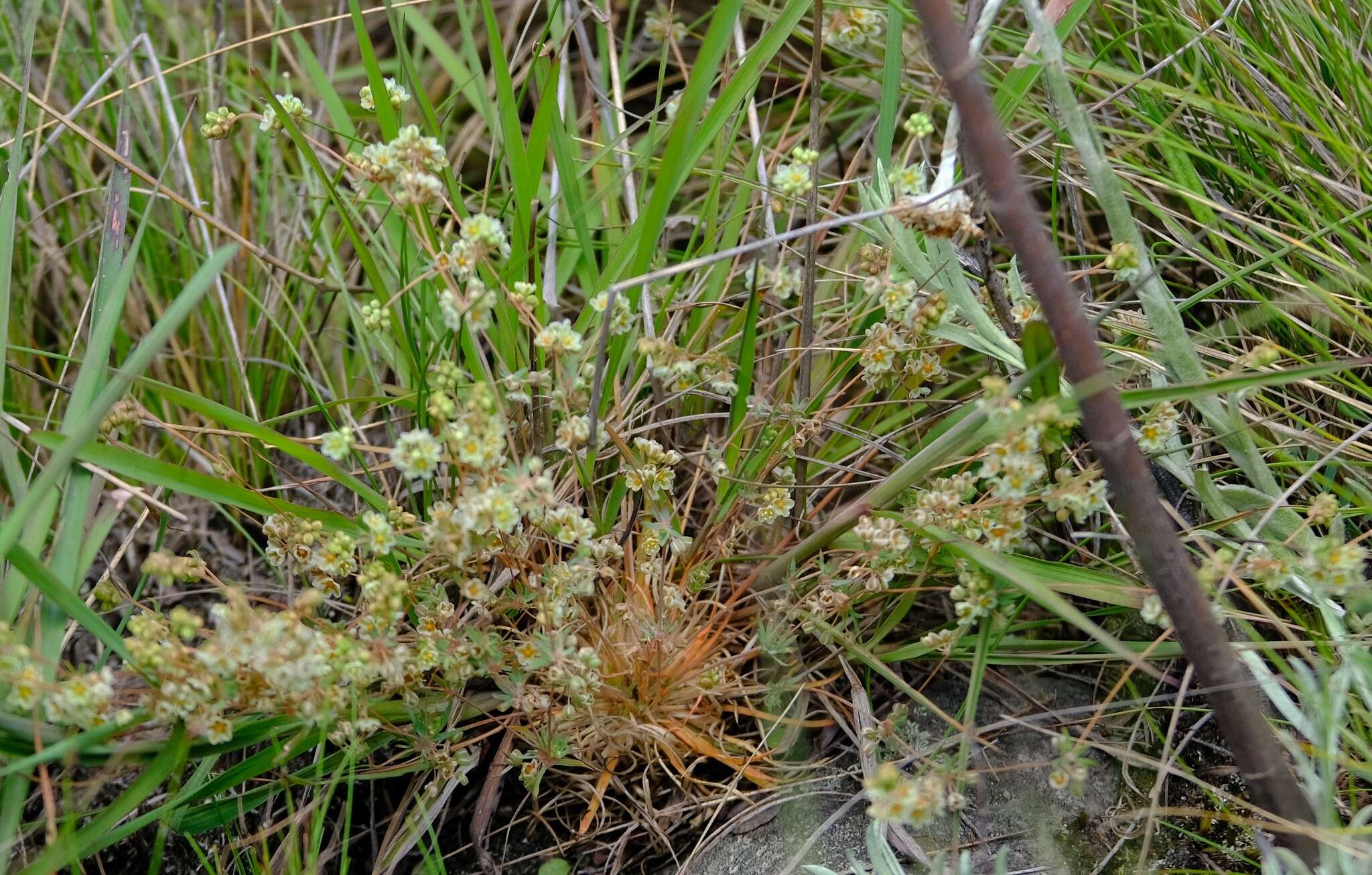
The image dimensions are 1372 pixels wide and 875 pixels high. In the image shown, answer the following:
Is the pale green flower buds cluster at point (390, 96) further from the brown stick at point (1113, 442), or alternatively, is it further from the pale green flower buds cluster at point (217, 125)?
the brown stick at point (1113, 442)

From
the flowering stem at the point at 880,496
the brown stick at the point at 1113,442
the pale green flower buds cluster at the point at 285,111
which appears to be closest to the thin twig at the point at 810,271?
the flowering stem at the point at 880,496

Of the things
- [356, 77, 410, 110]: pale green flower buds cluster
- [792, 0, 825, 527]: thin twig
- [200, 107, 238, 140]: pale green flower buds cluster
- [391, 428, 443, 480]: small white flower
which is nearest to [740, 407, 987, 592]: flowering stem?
[792, 0, 825, 527]: thin twig

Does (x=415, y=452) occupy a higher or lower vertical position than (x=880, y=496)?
higher

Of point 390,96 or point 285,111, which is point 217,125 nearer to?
point 285,111

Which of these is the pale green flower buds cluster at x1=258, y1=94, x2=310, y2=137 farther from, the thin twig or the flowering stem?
the flowering stem

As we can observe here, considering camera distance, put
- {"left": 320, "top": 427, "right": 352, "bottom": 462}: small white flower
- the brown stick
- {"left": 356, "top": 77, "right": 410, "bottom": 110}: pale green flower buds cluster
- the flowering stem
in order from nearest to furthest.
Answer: the brown stick, {"left": 320, "top": 427, "right": 352, "bottom": 462}: small white flower, the flowering stem, {"left": 356, "top": 77, "right": 410, "bottom": 110}: pale green flower buds cluster

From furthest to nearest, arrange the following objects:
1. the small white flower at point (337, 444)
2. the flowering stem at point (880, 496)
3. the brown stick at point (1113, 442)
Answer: the flowering stem at point (880, 496), the small white flower at point (337, 444), the brown stick at point (1113, 442)

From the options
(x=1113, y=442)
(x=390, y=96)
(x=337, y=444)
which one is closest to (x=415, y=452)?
(x=337, y=444)

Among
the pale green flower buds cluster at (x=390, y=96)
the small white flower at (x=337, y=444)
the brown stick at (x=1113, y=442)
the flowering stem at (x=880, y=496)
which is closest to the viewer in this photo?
the brown stick at (x=1113, y=442)
